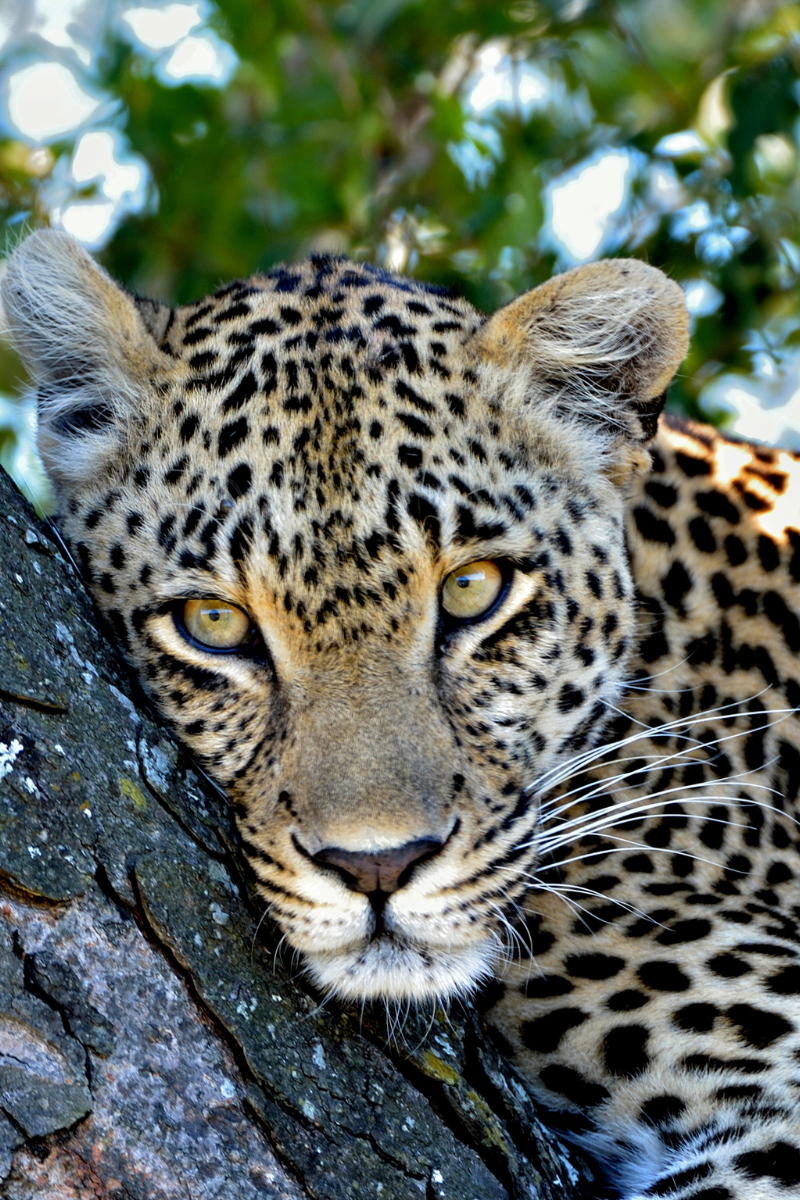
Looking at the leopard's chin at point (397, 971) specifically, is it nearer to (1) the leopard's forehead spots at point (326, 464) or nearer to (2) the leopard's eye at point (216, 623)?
(1) the leopard's forehead spots at point (326, 464)

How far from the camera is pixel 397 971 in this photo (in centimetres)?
308

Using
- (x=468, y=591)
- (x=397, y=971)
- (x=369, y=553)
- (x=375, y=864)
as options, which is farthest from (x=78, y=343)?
(x=397, y=971)

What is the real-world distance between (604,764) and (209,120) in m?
4.50

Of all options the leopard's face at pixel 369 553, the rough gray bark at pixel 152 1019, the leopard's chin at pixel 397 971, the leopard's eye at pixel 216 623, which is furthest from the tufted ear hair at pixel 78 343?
the leopard's chin at pixel 397 971

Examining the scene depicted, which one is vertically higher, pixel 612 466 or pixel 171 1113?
pixel 171 1113

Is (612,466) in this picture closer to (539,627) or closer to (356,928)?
(539,627)

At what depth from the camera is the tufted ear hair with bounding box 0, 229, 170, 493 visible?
12.2 feet

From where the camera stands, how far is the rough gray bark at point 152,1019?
2.48m

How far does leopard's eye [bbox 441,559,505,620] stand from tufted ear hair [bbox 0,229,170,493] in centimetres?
107

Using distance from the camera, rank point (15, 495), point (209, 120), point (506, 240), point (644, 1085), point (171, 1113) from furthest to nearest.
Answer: point (209, 120), point (506, 240), point (644, 1085), point (15, 495), point (171, 1113)

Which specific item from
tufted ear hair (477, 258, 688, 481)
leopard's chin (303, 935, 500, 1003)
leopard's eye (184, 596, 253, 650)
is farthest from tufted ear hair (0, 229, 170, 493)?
leopard's chin (303, 935, 500, 1003)

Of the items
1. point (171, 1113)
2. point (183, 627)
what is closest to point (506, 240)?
point (183, 627)

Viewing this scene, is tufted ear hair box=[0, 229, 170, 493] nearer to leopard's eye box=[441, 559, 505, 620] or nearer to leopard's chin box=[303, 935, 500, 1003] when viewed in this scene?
leopard's eye box=[441, 559, 505, 620]

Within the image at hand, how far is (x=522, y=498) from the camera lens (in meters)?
3.65
